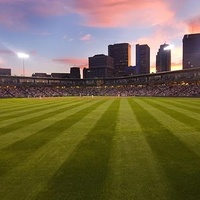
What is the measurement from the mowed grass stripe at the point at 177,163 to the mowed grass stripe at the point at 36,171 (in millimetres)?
3150

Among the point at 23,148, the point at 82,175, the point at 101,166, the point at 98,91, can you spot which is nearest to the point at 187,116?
the point at 101,166

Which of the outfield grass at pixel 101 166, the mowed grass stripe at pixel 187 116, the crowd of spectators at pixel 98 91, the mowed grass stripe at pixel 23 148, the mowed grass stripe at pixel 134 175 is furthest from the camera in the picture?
the crowd of spectators at pixel 98 91

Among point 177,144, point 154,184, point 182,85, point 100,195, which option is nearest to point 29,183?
point 100,195

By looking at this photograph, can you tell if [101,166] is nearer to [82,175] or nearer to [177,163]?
[82,175]

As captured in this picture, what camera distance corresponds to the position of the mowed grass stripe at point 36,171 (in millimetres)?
5156

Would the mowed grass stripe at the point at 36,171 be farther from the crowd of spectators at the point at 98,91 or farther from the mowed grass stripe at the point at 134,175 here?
the crowd of spectators at the point at 98,91

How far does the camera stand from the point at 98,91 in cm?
13100

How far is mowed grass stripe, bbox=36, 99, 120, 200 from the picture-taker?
16.5ft

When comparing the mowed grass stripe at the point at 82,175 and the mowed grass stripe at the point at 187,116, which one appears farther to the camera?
the mowed grass stripe at the point at 187,116

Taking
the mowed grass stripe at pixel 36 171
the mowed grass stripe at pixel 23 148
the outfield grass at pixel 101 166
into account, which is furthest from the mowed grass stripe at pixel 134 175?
the mowed grass stripe at pixel 23 148

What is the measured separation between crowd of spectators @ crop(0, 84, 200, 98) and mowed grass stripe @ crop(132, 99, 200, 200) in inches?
2941

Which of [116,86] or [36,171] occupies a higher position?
[116,86]

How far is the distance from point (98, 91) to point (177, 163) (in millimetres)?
124298

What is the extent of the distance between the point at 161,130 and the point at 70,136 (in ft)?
16.2
